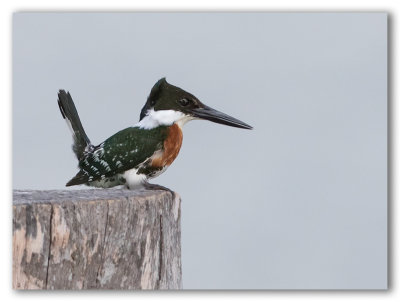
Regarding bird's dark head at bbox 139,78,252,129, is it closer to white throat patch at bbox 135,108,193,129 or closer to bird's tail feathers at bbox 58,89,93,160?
white throat patch at bbox 135,108,193,129

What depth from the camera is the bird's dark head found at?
10.5 ft

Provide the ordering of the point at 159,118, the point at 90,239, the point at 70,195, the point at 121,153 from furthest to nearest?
the point at 159,118
the point at 121,153
the point at 70,195
the point at 90,239

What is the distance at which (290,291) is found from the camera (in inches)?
108

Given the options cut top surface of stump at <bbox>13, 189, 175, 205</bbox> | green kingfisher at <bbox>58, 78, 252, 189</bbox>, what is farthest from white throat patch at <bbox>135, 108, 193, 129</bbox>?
cut top surface of stump at <bbox>13, 189, 175, 205</bbox>

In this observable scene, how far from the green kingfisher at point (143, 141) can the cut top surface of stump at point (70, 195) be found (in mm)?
303

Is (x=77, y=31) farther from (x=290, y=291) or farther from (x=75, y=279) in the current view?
(x=290, y=291)

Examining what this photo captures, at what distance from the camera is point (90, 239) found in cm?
249

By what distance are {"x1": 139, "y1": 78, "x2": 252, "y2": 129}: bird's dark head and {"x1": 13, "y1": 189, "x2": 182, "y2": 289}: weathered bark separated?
60 cm

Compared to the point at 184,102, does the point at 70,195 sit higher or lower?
lower

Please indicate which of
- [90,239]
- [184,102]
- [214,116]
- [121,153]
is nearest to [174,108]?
[184,102]

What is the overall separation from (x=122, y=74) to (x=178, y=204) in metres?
0.66

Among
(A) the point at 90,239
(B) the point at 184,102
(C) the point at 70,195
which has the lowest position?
(A) the point at 90,239

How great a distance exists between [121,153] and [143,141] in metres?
0.13

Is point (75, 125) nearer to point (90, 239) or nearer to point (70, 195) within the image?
point (70, 195)
